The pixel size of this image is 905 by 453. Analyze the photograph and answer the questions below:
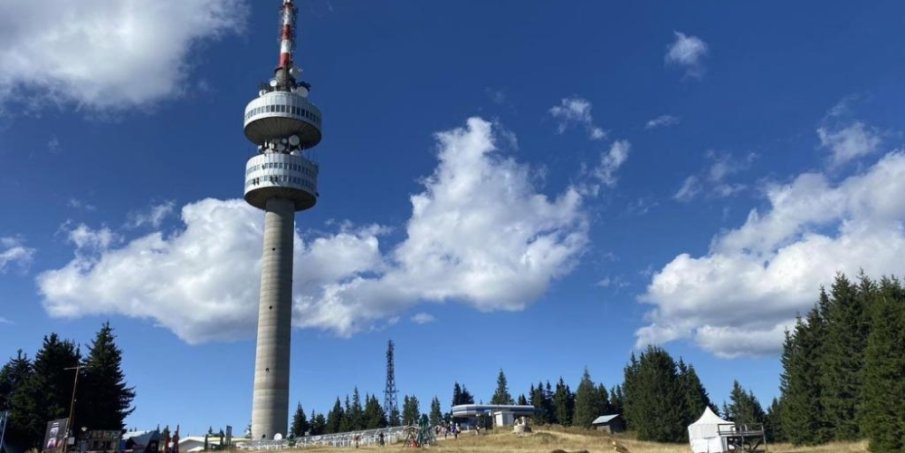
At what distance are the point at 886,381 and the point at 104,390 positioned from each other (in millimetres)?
74690

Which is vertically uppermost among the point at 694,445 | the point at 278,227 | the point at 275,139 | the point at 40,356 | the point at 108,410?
the point at 275,139

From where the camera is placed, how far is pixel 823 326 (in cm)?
7912

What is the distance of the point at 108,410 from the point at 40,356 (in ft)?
34.3

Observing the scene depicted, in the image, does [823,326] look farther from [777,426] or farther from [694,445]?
[777,426]

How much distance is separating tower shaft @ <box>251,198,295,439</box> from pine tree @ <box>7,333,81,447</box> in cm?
3338

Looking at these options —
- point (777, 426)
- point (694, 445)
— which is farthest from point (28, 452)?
point (777, 426)

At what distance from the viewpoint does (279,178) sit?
111250mm

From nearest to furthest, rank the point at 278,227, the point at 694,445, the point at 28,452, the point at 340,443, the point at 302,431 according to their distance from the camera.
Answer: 1. the point at 694,445
2. the point at 28,452
3. the point at 340,443
4. the point at 278,227
5. the point at 302,431

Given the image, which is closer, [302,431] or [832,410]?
[832,410]

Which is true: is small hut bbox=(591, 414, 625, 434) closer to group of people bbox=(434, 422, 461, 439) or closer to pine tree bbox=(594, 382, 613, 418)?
pine tree bbox=(594, 382, 613, 418)

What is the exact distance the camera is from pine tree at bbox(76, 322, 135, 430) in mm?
72750

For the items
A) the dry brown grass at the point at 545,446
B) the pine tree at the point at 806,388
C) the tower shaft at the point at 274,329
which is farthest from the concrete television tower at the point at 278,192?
the pine tree at the point at 806,388

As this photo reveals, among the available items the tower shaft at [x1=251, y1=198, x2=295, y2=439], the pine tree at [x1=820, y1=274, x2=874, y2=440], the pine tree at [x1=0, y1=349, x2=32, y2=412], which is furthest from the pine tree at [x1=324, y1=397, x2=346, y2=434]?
the pine tree at [x1=820, y1=274, x2=874, y2=440]

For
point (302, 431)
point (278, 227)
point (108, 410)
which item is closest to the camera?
point (108, 410)
